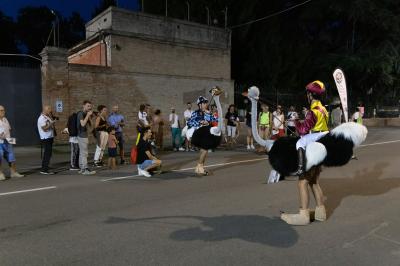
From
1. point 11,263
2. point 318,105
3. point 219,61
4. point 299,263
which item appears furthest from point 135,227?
point 219,61

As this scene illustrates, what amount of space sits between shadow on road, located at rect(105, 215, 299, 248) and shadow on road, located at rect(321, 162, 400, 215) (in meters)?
1.36

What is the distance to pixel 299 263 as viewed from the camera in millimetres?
4422

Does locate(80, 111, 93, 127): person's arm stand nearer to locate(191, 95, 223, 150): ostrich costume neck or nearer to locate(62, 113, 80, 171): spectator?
locate(62, 113, 80, 171): spectator

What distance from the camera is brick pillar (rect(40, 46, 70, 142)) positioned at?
53.6ft

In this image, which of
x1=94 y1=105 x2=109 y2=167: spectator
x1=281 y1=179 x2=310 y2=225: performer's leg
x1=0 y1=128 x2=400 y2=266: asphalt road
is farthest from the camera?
x1=94 y1=105 x2=109 y2=167: spectator

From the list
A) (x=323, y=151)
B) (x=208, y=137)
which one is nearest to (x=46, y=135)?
(x=208, y=137)

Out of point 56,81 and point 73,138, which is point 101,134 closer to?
point 73,138

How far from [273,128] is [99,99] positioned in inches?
298

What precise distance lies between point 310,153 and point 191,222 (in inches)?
76.3

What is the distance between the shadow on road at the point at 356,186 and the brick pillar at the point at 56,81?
37.3 ft

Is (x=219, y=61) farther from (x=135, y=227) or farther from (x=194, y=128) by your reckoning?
(x=135, y=227)

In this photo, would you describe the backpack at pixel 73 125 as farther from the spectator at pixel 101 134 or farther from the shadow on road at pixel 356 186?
the shadow on road at pixel 356 186

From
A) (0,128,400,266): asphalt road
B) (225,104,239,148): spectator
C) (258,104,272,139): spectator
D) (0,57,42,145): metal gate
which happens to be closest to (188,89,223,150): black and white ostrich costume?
(0,128,400,266): asphalt road

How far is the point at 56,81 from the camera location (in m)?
16.5
